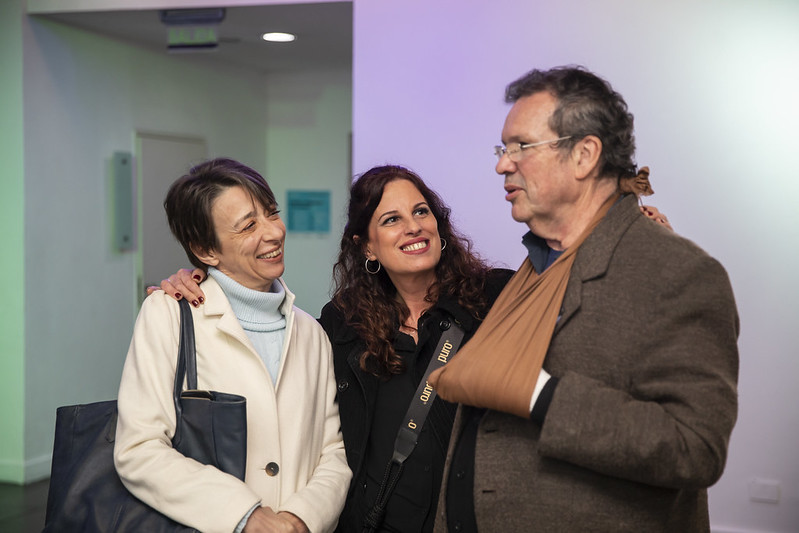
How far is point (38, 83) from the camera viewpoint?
5.41m

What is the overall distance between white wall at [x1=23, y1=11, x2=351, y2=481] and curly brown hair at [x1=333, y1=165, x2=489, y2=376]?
350 centimetres

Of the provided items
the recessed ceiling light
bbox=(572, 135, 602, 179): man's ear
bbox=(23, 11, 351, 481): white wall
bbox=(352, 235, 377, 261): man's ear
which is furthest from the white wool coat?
the recessed ceiling light

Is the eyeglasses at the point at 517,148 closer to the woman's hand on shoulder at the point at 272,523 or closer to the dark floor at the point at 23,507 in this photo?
the woman's hand on shoulder at the point at 272,523

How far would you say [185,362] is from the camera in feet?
6.59

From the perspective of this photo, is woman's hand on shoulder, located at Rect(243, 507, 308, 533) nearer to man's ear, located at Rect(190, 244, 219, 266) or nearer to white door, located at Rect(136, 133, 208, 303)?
man's ear, located at Rect(190, 244, 219, 266)

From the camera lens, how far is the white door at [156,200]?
6.49 meters

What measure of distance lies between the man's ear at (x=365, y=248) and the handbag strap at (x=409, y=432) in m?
0.41

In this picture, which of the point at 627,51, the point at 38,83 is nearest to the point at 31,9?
the point at 38,83

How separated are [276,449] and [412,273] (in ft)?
2.35

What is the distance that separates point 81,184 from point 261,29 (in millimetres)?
1716

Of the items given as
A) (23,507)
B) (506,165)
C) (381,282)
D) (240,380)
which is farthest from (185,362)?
(23,507)

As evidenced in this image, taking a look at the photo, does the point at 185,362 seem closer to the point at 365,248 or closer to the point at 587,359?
the point at 365,248

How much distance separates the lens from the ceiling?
5.23 m

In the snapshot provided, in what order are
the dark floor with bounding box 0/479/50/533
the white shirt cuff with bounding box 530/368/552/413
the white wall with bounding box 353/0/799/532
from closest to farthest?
the white shirt cuff with bounding box 530/368/552/413 < the white wall with bounding box 353/0/799/532 < the dark floor with bounding box 0/479/50/533
